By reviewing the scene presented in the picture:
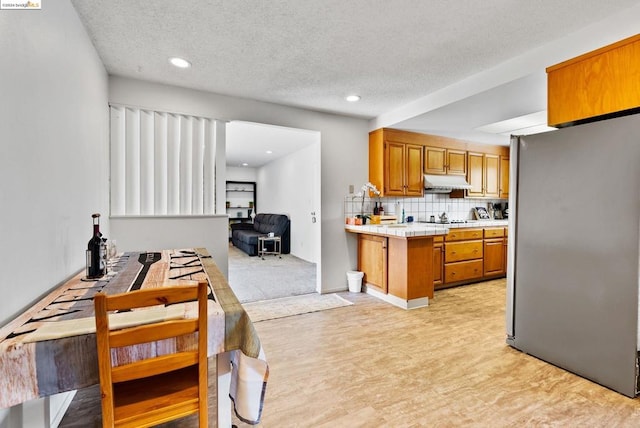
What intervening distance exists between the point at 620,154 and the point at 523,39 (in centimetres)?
108

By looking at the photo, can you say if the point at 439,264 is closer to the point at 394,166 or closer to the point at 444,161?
the point at 394,166

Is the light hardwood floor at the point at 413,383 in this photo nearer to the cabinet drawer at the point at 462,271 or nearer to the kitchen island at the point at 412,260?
the kitchen island at the point at 412,260

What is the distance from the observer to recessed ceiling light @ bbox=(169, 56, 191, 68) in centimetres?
254

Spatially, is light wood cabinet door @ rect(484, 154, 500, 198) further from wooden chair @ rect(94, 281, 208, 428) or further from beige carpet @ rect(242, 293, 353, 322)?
wooden chair @ rect(94, 281, 208, 428)

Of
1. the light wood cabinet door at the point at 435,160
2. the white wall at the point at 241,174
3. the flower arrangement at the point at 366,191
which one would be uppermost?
the white wall at the point at 241,174

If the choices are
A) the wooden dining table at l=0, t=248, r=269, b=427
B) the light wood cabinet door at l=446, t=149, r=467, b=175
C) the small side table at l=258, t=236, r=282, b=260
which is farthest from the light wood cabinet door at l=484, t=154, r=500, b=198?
the wooden dining table at l=0, t=248, r=269, b=427

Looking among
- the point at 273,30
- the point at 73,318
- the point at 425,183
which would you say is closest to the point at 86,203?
the point at 73,318

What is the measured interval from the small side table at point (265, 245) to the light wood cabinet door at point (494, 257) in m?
4.36

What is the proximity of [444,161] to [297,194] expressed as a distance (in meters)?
3.52

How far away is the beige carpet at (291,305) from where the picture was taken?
3273 millimetres

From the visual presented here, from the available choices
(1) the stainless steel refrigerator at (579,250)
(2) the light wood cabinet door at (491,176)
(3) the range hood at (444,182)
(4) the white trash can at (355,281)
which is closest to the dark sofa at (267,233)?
(4) the white trash can at (355,281)

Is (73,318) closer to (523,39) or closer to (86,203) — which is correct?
(86,203)

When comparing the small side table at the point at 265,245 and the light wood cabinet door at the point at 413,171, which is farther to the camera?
the small side table at the point at 265,245

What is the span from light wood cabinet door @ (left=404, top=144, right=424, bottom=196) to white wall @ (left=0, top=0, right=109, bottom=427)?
3.73m
